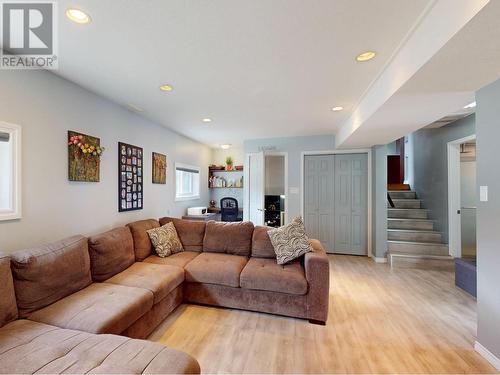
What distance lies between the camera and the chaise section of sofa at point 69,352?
1.14 metres

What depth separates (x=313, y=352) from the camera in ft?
6.11

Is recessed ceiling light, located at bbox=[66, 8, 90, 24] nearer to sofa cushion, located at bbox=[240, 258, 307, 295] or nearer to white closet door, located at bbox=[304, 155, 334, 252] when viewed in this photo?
sofa cushion, located at bbox=[240, 258, 307, 295]

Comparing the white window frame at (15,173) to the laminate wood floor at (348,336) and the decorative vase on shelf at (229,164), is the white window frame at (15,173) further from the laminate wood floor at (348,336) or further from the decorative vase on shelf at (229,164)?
the decorative vase on shelf at (229,164)

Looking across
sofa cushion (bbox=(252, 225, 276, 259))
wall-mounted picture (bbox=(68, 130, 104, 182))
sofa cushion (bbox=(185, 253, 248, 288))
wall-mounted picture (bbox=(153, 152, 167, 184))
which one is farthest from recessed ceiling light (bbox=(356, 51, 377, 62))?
wall-mounted picture (bbox=(153, 152, 167, 184))

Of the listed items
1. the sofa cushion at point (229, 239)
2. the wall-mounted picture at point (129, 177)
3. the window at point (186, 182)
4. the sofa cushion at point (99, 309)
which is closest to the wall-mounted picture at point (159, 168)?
the wall-mounted picture at point (129, 177)

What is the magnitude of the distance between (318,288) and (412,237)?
127 inches

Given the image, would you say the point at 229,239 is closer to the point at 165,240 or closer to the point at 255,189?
the point at 165,240

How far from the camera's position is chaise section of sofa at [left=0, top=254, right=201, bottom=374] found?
3.73 feet

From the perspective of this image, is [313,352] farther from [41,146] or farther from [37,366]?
[41,146]

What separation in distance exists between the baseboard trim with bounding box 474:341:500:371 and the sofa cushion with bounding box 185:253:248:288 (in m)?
2.10

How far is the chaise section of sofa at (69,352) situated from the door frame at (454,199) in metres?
4.65

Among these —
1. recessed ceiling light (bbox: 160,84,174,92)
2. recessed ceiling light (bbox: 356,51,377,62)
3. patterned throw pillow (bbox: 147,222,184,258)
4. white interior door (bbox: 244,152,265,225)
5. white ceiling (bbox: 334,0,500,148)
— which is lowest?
patterned throw pillow (bbox: 147,222,184,258)

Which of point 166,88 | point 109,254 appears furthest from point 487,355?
point 166,88

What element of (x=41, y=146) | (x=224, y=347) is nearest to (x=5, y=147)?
(x=41, y=146)
